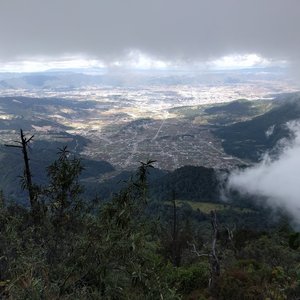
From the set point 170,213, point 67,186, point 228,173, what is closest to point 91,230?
point 67,186

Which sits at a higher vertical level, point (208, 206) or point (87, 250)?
point (87, 250)

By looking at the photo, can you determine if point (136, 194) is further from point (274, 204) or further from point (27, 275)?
point (274, 204)

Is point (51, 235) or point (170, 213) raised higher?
point (51, 235)

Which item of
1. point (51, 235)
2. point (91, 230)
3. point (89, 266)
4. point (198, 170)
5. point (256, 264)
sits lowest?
point (198, 170)

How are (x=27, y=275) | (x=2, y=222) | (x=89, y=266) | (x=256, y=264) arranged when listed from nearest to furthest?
(x=27, y=275) < (x=89, y=266) < (x=2, y=222) < (x=256, y=264)

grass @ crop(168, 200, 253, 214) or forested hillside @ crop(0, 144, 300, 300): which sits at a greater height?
forested hillside @ crop(0, 144, 300, 300)

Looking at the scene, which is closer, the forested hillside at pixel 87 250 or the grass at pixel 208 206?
the forested hillside at pixel 87 250

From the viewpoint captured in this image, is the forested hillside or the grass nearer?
the forested hillside

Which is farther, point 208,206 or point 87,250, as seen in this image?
point 208,206

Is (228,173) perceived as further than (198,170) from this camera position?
Yes

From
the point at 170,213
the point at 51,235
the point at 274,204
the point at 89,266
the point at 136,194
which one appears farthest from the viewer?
the point at 274,204

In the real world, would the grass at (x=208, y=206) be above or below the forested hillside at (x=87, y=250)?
below
